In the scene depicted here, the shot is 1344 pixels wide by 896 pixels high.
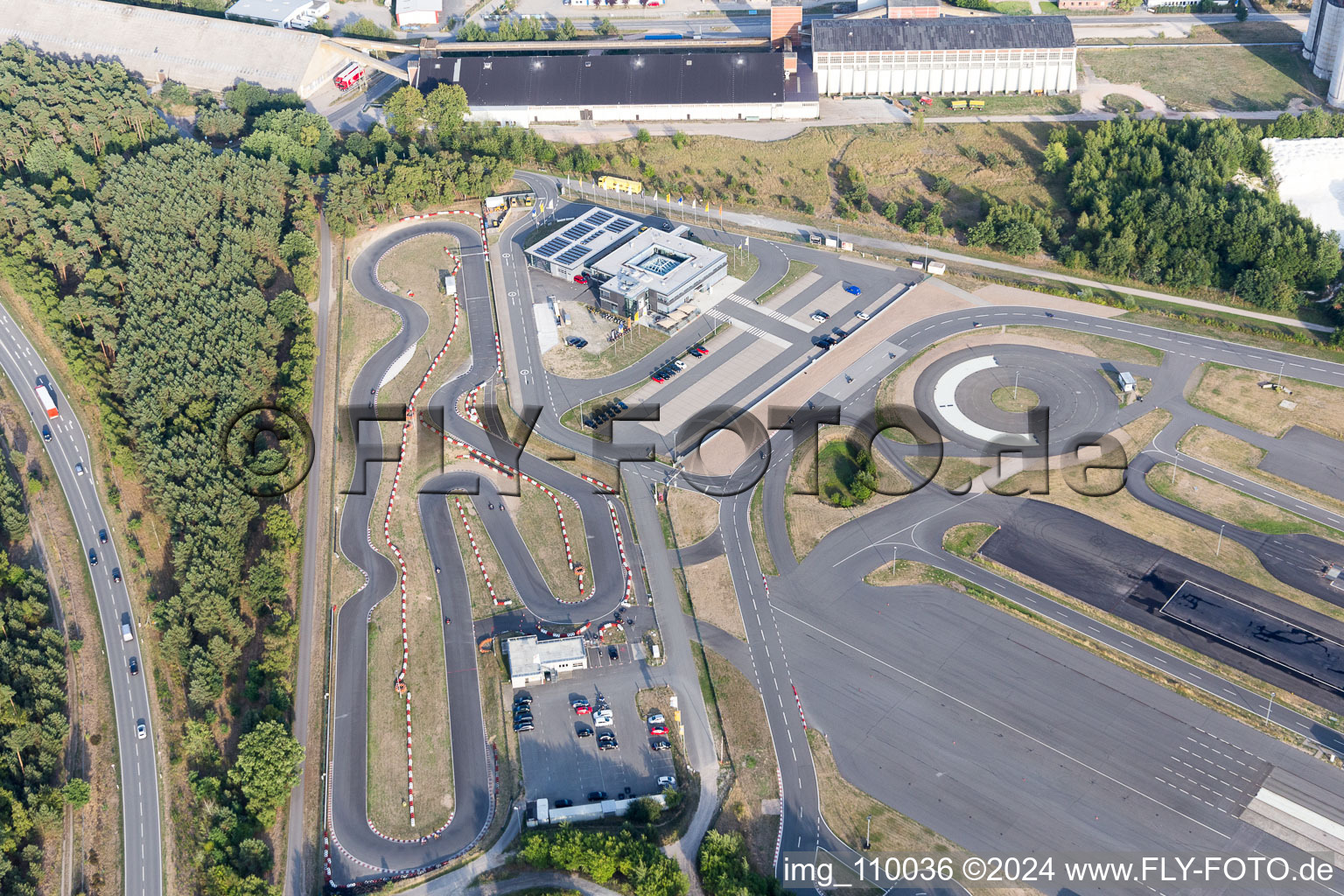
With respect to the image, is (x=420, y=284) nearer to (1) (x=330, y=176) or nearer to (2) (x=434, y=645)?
(1) (x=330, y=176)

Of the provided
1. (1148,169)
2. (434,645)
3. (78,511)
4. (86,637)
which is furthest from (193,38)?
(1148,169)

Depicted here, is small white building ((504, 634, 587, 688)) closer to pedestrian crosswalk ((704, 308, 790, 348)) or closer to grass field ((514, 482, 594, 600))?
grass field ((514, 482, 594, 600))

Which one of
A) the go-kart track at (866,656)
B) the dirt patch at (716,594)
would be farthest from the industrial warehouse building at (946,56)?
the dirt patch at (716,594)

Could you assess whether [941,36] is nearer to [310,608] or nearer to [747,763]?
[747,763]

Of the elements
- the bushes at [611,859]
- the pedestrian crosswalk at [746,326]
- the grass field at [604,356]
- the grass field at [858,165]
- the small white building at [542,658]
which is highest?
the grass field at [858,165]

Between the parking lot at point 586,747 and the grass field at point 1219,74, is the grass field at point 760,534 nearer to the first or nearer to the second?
the parking lot at point 586,747

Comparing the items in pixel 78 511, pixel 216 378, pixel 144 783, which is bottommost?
pixel 144 783

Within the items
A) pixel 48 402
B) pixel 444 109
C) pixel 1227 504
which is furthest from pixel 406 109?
pixel 1227 504
